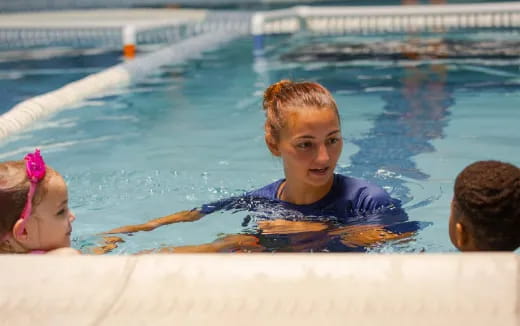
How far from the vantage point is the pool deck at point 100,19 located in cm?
1042

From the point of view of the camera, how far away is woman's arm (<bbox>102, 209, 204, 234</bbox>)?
134 inches

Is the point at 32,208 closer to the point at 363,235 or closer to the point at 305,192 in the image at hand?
the point at 305,192

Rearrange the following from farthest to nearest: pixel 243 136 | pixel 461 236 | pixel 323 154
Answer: pixel 243 136
pixel 323 154
pixel 461 236

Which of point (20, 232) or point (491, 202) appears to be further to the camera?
point (20, 232)

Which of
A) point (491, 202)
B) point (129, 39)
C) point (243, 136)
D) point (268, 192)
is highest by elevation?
point (491, 202)

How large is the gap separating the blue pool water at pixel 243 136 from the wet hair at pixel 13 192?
985mm

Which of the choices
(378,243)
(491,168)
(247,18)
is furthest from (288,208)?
Answer: (247,18)

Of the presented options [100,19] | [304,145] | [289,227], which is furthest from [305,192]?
[100,19]

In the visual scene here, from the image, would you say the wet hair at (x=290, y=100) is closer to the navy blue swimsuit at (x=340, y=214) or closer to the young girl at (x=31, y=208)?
the navy blue swimsuit at (x=340, y=214)

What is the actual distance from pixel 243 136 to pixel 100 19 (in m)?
6.30

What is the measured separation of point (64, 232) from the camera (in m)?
2.66

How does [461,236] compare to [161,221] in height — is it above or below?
above

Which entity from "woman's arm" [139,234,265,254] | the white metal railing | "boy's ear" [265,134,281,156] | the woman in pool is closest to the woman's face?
the woman in pool

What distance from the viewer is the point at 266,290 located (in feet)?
6.56
